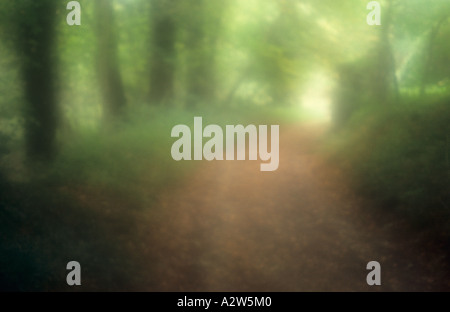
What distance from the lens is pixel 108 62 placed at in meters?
14.0

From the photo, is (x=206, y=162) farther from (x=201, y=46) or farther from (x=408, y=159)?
(x=408, y=159)

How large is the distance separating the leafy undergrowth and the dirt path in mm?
521

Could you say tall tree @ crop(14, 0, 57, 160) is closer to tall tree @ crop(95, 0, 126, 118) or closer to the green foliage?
tall tree @ crop(95, 0, 126, 118)

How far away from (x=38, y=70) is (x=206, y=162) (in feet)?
22.8

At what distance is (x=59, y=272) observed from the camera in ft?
22.5

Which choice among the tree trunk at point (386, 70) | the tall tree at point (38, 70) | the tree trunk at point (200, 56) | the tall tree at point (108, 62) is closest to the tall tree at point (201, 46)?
the tree trunk at point (200, 56)

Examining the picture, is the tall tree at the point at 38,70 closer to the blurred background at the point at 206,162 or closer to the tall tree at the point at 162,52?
the blurred background at the point at 206,162

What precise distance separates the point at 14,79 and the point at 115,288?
5.72 m

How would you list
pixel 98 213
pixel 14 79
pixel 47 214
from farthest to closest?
pixel 14 79, pixel 98 213, pixel 47 214

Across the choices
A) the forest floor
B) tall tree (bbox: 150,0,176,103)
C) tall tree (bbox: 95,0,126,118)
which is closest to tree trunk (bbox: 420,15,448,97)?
the forest floor

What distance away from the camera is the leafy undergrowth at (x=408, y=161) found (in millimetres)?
8259

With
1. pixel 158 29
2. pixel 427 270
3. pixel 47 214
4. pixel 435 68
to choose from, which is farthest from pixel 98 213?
pixel 435 68

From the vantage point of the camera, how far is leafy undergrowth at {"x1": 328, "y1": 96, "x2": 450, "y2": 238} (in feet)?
27.1

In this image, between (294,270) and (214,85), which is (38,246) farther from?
(214,85)
